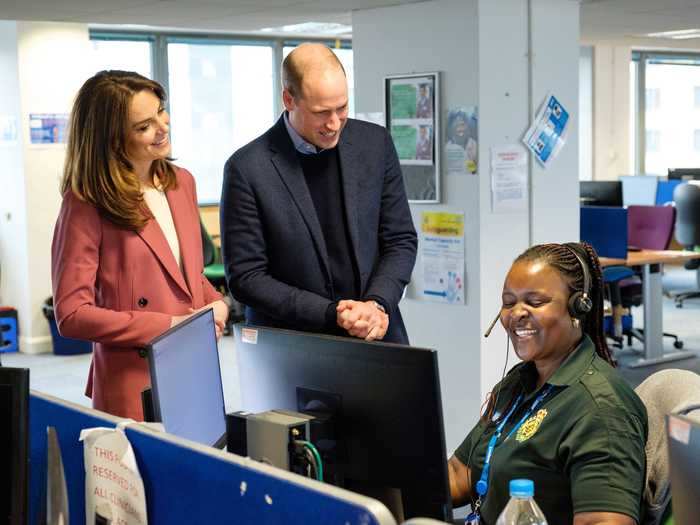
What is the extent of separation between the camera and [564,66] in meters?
4.83

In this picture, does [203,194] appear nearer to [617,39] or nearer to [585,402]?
[617,39]

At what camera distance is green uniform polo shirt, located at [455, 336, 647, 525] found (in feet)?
5.98

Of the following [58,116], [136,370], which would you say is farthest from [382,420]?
[58,116]

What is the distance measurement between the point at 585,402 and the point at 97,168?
1.25 m

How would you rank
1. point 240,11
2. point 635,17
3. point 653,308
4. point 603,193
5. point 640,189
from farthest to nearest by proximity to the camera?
1. point 640,189
2. point 603,193
3. point 653,308
4. point 635,17
5. point 240,11

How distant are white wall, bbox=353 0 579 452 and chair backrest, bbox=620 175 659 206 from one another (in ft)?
18.2

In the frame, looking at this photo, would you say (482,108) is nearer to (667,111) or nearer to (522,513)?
(522,513)

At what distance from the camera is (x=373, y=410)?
1.69 m

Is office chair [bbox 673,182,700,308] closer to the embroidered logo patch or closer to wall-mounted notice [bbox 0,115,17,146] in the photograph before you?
wall-mounted notice [bbox 0,115,17,146]

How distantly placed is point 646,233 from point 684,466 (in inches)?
264

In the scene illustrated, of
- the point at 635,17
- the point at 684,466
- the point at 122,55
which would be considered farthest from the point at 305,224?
the point at 122,55

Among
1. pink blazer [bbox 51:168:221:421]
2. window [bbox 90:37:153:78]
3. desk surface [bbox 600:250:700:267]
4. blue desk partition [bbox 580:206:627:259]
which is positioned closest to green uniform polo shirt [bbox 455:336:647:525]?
pink blazer [bbox 51:168:221:421]

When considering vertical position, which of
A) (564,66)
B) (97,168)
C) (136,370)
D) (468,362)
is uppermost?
(564,66)

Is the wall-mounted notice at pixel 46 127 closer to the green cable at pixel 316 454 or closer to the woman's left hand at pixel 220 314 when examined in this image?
the woman's left hand at pixel 220 314
